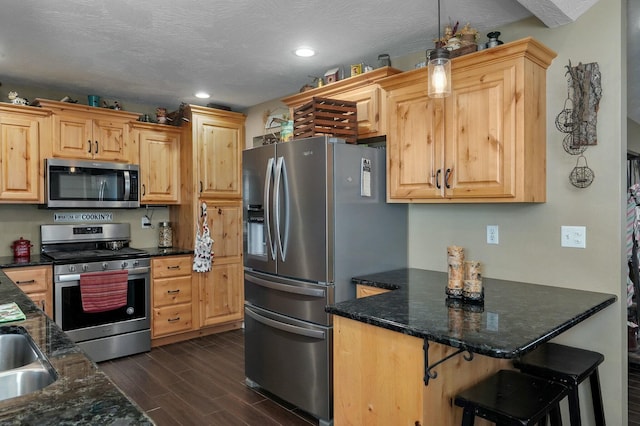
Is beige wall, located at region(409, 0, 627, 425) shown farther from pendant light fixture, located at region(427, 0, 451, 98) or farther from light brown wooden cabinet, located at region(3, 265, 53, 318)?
light brown wooden cabinet, located at region(3, 265, 53, 318)

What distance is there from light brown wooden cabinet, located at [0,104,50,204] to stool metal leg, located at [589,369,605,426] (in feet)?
13.5

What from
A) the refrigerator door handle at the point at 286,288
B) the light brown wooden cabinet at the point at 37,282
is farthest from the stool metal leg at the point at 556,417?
the light brown wooden cabinet at the point at 37,282

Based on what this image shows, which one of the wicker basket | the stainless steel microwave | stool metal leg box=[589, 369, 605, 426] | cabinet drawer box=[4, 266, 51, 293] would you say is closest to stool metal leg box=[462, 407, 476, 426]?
stool metal leg box=[589, 369, 605, 426]

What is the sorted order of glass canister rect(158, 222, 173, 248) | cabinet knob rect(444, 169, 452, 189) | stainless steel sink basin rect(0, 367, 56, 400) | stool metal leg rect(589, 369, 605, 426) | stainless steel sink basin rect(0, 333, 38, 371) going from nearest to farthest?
stainless steel sink basin rect(0, 367, 56, 400) < stainless steel sink basin rect(0, 333, 38, 371) < stool metal leg rect(589, 369, 605, 426) < cabinet knob rect(444, 169, 452, 189) < glass canister rect(158, 222, 173, 248)

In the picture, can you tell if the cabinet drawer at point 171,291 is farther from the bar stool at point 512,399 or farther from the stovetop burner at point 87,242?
the bar stool at point 512,399

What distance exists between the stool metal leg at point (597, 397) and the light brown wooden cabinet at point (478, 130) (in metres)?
0.92

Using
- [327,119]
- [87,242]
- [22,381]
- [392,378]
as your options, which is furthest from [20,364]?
[87,242]

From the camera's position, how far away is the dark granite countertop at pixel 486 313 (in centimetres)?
146

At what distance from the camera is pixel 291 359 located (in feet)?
9.00

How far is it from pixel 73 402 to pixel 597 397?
2.25 meters

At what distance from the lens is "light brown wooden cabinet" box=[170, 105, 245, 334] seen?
14.1 ft

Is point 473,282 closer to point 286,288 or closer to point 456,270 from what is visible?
point 456,270

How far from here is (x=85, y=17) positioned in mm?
2441

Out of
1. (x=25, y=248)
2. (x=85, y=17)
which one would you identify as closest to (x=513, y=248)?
(x=85, y=17)
